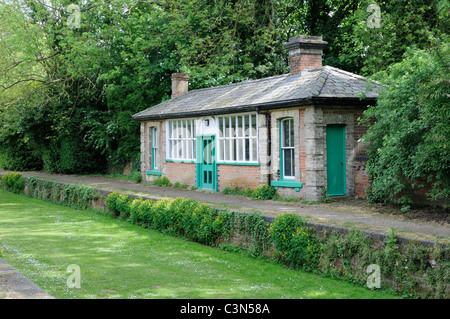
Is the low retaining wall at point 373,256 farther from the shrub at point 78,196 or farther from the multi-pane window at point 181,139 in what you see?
the shrub at point 78,196

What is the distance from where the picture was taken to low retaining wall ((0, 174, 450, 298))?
7637 mm

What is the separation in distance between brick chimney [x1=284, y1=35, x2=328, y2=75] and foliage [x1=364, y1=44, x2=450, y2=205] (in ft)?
15.3

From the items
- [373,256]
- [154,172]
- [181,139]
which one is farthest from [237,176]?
[373,256]

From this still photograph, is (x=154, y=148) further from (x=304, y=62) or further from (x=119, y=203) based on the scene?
(x=304, y=62)

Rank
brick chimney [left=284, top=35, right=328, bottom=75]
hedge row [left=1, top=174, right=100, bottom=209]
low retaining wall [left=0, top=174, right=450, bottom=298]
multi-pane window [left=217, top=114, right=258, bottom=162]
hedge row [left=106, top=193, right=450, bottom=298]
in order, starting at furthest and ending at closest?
hedge row [left=1, top=174, right=100, bottom=209], multi-pane window [left=217, top=114, right=258, bottom=162], brick chimney [left=284, top=35, right=328, bottom=75], hedge row [left=106, top=193, right=450, bottom=298], low retaining wall [left=0, top=174, right=450, bottom=298]

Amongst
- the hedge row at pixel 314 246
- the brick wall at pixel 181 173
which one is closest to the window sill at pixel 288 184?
the hedge row at pixel 314 246

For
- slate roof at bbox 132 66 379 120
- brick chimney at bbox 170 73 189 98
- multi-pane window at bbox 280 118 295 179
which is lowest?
multi-pane window at bbox 280 118 295 179

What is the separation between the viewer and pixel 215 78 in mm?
26141

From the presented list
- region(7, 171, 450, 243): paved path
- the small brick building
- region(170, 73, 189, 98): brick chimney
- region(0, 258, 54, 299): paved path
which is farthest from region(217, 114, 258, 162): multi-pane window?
region(0, 258, 54, 299): paved path

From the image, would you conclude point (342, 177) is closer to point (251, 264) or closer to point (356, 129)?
point (356, 129)

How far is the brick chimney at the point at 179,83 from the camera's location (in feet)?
82.4

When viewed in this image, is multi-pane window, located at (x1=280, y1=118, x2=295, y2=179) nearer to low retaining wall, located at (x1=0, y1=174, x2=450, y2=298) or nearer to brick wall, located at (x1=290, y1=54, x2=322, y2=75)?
brick wall, located at (x1=290, y1=54, x2=322, y2=75)

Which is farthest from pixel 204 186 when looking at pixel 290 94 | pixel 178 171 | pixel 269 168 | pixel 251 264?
pixel 251 264

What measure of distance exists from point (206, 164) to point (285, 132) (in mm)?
4749
